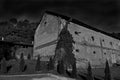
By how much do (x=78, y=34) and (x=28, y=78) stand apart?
16.2 meters

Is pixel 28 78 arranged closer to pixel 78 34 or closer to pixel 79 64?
pixel 79 64

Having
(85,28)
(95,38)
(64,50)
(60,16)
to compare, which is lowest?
(64,50)

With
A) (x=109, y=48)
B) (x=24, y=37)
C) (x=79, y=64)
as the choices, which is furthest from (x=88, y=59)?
(x=24, y=37)

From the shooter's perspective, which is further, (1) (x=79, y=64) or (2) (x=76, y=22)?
(2) (x=76, y=22)

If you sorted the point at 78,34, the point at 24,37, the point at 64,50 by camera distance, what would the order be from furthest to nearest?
the point at 24,37
the point at 78,34
the point at 64,50

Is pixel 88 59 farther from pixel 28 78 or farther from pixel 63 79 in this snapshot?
pixel 28 78

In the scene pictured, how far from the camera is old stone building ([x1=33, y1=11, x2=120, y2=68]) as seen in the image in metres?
21.6

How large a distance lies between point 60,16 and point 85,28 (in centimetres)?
584

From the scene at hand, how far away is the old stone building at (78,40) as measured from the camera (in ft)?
71.0

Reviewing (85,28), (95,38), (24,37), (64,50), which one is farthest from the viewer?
(24,37)

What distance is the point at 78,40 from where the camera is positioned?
73.5 feet

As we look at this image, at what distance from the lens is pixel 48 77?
8.17m

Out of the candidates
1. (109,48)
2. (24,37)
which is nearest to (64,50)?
(109,48)

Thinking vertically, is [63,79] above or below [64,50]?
below
